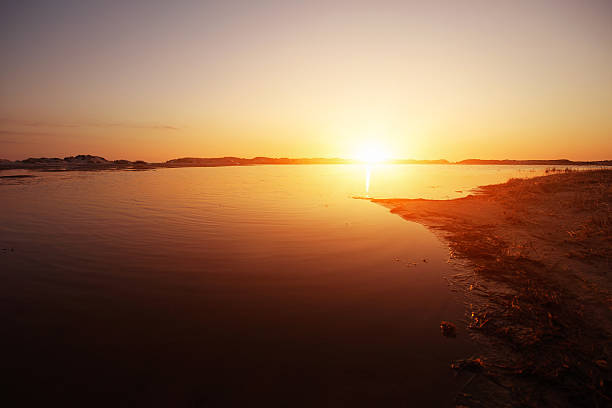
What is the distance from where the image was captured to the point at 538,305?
691 centimetres

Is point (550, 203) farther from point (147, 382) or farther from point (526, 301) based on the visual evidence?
point (147, 382)

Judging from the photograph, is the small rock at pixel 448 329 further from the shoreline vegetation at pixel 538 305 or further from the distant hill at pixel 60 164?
the distant hill at pixel 60 164

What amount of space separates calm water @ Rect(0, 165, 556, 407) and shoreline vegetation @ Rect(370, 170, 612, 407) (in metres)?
0.50

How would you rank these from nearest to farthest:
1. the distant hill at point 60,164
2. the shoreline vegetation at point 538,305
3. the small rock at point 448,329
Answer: the shoreline vegetation at point 538,305
the small rock at point 448,329
the distant hill at point 60,164

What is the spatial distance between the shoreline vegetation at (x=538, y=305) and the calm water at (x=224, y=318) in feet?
1.66

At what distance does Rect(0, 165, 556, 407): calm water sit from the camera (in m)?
4.61

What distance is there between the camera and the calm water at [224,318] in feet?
15.1

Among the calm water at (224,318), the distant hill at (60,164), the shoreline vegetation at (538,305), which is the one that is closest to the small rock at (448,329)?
the calm water at (224,318)

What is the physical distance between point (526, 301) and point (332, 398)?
21.0 feet

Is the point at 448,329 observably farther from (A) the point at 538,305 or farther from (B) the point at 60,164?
(B) the point at 60,164

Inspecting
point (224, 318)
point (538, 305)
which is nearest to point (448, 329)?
point (538, 305)

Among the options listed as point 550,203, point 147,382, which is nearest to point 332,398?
point 147,382

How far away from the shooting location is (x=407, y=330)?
6.29 meters

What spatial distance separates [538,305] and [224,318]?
8.36 metres
